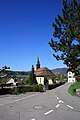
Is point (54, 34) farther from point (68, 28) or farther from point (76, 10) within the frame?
point (76, 10)

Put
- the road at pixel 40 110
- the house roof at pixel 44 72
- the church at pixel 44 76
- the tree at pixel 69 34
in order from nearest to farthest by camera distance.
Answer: the road at pixel 40 110
the tree at pixel 69 34
the church at pixel 44 76
the house roof at pixel 44 72

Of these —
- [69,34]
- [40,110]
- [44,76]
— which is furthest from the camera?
[44,76]

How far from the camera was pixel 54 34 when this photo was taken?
36.5 m

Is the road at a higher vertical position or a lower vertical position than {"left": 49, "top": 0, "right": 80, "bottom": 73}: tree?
lower

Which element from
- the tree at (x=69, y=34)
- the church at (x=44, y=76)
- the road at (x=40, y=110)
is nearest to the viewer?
the road at (x=40, y=110)

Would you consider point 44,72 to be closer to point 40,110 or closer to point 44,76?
point 44,76

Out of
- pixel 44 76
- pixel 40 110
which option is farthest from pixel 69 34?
pixel 44 76

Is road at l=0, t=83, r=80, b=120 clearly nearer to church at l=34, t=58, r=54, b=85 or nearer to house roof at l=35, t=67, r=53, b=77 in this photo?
church at l=34, t=58, r=54, b=85

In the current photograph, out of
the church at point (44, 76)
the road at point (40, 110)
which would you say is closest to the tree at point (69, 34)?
the road at point (40, 110)

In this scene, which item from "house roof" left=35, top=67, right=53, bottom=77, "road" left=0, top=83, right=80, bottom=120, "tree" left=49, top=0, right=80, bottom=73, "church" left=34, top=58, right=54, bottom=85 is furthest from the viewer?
"house roof" left=35, top=67, right=53, bottom=77

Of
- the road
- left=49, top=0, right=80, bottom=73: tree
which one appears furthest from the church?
A: the road

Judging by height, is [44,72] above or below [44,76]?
above

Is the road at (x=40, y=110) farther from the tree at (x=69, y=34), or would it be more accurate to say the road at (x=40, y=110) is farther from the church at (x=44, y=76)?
the church at (x=44, y=76)

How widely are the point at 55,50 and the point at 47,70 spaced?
72411 millimetres
